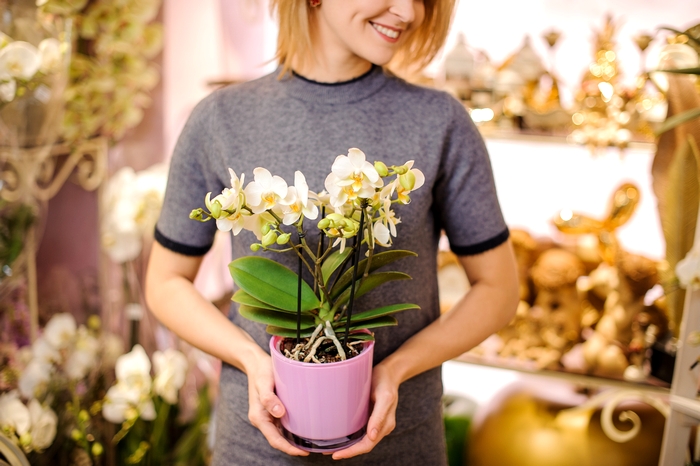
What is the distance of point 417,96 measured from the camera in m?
1.00

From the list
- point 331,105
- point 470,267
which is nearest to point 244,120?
point 331,105

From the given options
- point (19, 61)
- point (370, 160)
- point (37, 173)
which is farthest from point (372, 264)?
point (37, 173)

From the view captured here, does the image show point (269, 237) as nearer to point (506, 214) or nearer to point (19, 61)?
point (19, 61)

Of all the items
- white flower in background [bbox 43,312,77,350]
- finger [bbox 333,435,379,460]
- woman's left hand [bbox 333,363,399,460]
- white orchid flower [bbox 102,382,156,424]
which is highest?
woman's left hand [bbox 333,363,399,460]

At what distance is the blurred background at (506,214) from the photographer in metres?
1.42

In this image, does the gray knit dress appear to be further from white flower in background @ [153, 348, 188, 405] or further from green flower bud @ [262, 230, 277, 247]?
white flower in background @ [153, 348, 188, 405]

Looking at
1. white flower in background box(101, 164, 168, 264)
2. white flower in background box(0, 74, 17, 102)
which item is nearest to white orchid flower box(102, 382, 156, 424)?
white flower in background box(101, 164, 168, 264)

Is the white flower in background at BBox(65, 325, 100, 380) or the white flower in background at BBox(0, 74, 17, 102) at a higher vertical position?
the white flower in background at BBox(0, 74, 17, 102)

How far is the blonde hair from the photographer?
98cm

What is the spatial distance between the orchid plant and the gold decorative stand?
2.63 ft

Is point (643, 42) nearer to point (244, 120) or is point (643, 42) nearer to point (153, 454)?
point (244, 120)

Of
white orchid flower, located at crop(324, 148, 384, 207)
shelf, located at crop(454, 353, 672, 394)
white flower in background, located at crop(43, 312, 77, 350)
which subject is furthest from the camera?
shelf, located at crop(454, 353, 672, 394)

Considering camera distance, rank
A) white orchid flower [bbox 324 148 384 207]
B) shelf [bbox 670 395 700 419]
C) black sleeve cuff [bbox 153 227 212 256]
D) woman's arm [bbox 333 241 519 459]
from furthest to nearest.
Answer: shelf [bbox 670 395 700 419] < black sleeve cuff [bbox 153 227 212 256] < woman's arm [bbox 333 241 519 459] < white orchid flower [bbox 324 148 384 207]

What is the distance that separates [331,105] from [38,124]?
784 millimetres
